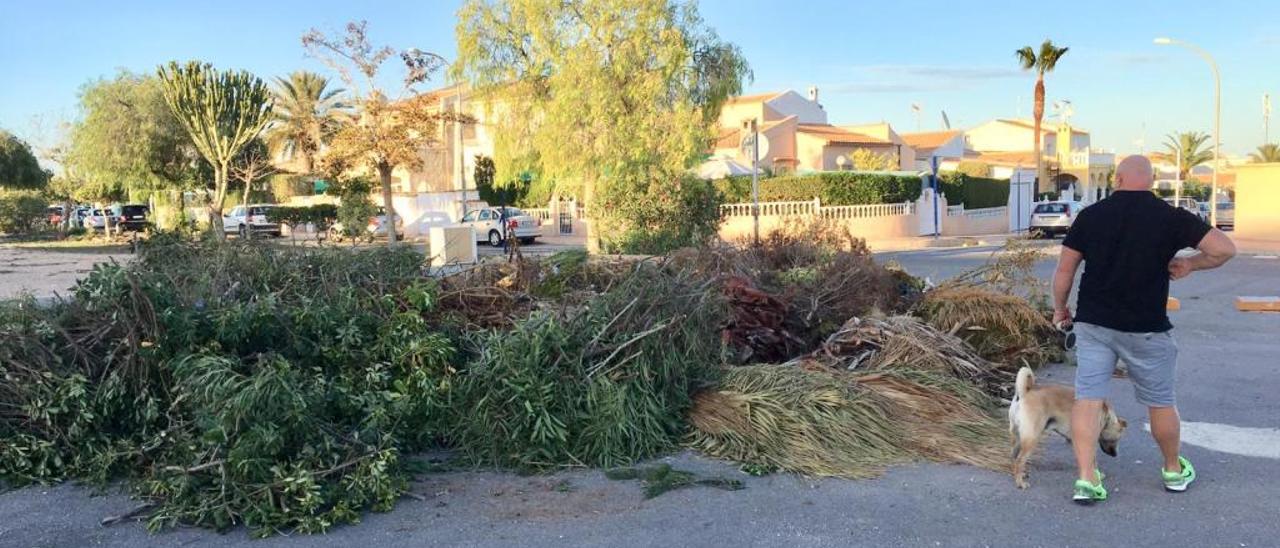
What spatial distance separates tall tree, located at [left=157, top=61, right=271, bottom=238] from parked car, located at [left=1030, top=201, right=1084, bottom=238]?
2557cm

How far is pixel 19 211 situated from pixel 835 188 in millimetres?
34116

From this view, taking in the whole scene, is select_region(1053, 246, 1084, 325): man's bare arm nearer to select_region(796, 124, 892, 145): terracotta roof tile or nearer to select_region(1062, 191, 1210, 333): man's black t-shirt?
select_region(1062, 191, 1210, 333): man's black t-shirt

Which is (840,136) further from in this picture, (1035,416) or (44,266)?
(1035,416)

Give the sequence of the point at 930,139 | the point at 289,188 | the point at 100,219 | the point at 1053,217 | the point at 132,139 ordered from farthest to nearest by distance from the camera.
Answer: the point at 930,139
the point at 289,188
the point at 100,219
the point at 132,139
the point at 1053,217

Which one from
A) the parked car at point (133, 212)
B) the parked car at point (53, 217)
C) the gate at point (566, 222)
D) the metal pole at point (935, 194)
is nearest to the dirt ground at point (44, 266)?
the parked car at point (133, 212)

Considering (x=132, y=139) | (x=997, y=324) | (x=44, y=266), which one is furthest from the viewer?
(x=132, y=139)

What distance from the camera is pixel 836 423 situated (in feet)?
17.5

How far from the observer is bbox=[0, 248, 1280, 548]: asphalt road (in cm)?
413

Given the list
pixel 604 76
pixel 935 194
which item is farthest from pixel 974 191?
pixel 604 76

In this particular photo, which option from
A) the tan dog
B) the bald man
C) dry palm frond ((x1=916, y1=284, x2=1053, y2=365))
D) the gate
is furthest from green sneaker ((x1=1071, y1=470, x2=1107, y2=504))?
the gate

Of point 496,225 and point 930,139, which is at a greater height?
point 930,139

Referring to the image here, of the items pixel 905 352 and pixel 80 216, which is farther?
pixel 80 216

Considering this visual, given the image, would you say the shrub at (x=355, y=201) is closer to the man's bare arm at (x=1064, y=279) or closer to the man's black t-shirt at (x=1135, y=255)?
the man's bare arm at (x=1064, y=279)

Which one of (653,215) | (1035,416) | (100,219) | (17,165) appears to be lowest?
(1035,416)
